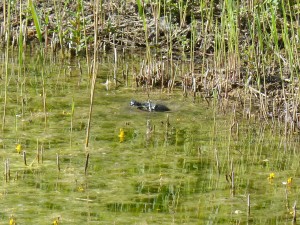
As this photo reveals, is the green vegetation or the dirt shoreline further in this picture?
the dirt shoreline

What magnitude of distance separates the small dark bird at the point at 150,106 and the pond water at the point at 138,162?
0.15 ft

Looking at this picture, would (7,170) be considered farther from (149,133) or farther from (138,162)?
(149,133)

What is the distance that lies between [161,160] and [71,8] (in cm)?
405

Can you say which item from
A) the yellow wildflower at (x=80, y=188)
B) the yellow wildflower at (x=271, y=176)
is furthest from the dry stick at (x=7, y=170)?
the yellow wildflower at (x=271, y=176)

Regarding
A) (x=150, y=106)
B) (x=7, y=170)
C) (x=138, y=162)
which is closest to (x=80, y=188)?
(x=7, y=170)

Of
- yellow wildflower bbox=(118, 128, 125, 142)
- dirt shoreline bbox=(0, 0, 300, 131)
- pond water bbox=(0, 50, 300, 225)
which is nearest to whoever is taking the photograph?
pond water bbox=(0, 50, 300, 225)

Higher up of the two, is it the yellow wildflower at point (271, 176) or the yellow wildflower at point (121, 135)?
the yellow wildflower at point (121, 135)

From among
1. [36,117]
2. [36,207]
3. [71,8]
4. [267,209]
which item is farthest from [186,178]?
[71,8]

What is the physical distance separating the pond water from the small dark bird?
0.05 metres

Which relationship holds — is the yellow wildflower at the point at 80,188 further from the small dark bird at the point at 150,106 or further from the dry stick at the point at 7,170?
the small dark bird at the point at 150,106

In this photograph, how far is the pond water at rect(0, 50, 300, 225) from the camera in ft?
11.9

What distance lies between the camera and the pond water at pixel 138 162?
3.61m

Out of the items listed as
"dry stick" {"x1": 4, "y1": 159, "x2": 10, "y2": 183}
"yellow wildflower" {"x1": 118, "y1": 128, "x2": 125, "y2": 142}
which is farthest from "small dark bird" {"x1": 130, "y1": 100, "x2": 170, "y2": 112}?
"dry stick" {"x1": 4, "y1": 159, "x2": 10, "y2": 183}

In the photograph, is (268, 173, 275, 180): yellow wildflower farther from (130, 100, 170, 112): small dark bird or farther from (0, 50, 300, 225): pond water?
(130, 100, 170, 112): small dark bird
